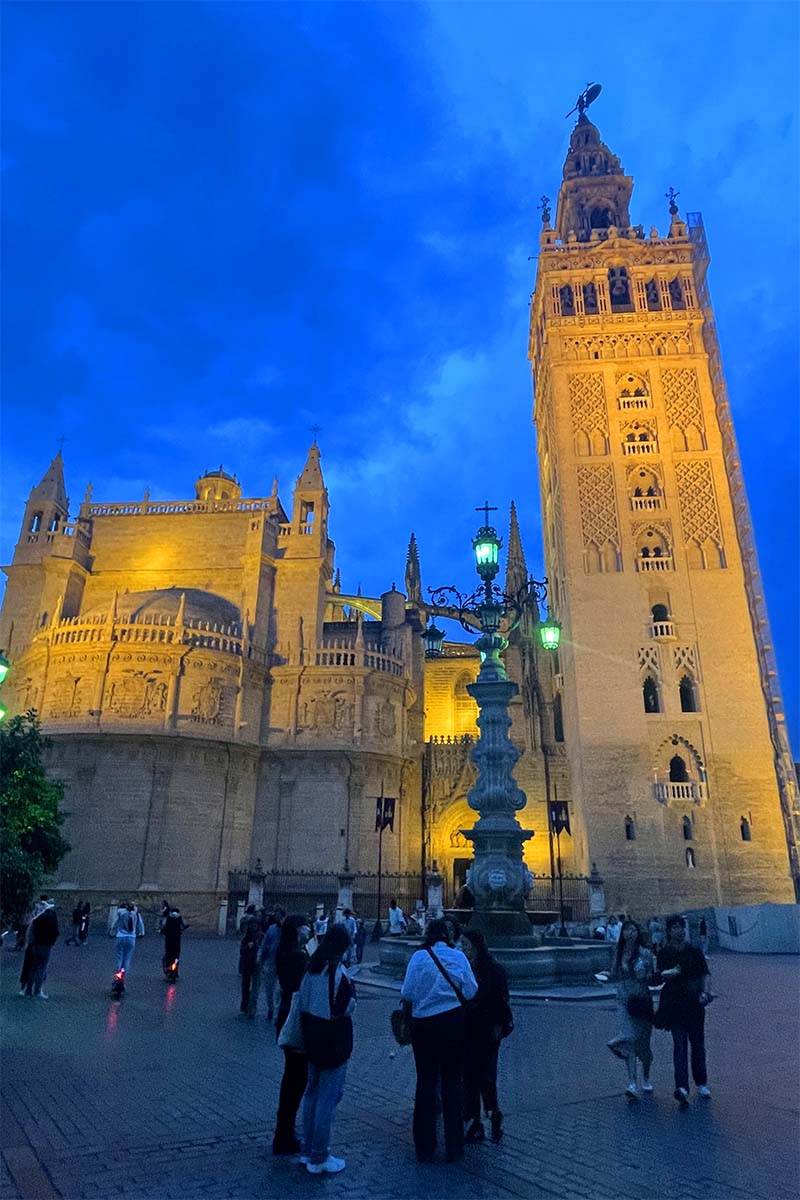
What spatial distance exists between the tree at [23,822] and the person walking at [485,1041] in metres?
10.7

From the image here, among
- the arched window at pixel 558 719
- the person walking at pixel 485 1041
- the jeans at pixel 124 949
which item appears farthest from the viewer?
the arched window at pixel 558 719

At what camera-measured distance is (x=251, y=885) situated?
27.3 m

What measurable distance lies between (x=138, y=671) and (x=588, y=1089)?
2688 cm

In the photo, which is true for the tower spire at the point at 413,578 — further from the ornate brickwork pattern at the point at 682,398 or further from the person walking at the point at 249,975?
the person walking at the point at 249,975

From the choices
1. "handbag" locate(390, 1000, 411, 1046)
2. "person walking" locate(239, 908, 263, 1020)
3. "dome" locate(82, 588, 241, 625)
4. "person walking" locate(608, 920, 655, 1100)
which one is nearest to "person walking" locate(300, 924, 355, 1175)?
"handbag" locate(390, 1000, 411, 1046)

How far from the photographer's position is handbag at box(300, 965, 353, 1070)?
4.44m

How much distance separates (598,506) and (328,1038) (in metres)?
33.0

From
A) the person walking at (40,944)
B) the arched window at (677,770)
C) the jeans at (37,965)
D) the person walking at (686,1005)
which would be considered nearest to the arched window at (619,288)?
the arched window at (677,770)

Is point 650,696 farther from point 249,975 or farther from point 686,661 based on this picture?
point 249,975

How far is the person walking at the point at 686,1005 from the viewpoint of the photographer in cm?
619

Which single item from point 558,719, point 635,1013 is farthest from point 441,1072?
point 558,719

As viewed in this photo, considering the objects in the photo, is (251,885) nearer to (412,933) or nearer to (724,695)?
(412,933)

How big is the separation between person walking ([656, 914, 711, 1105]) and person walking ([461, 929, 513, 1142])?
1826 millimetres

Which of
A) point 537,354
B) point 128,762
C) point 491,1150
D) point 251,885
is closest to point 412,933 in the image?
point 251,885
